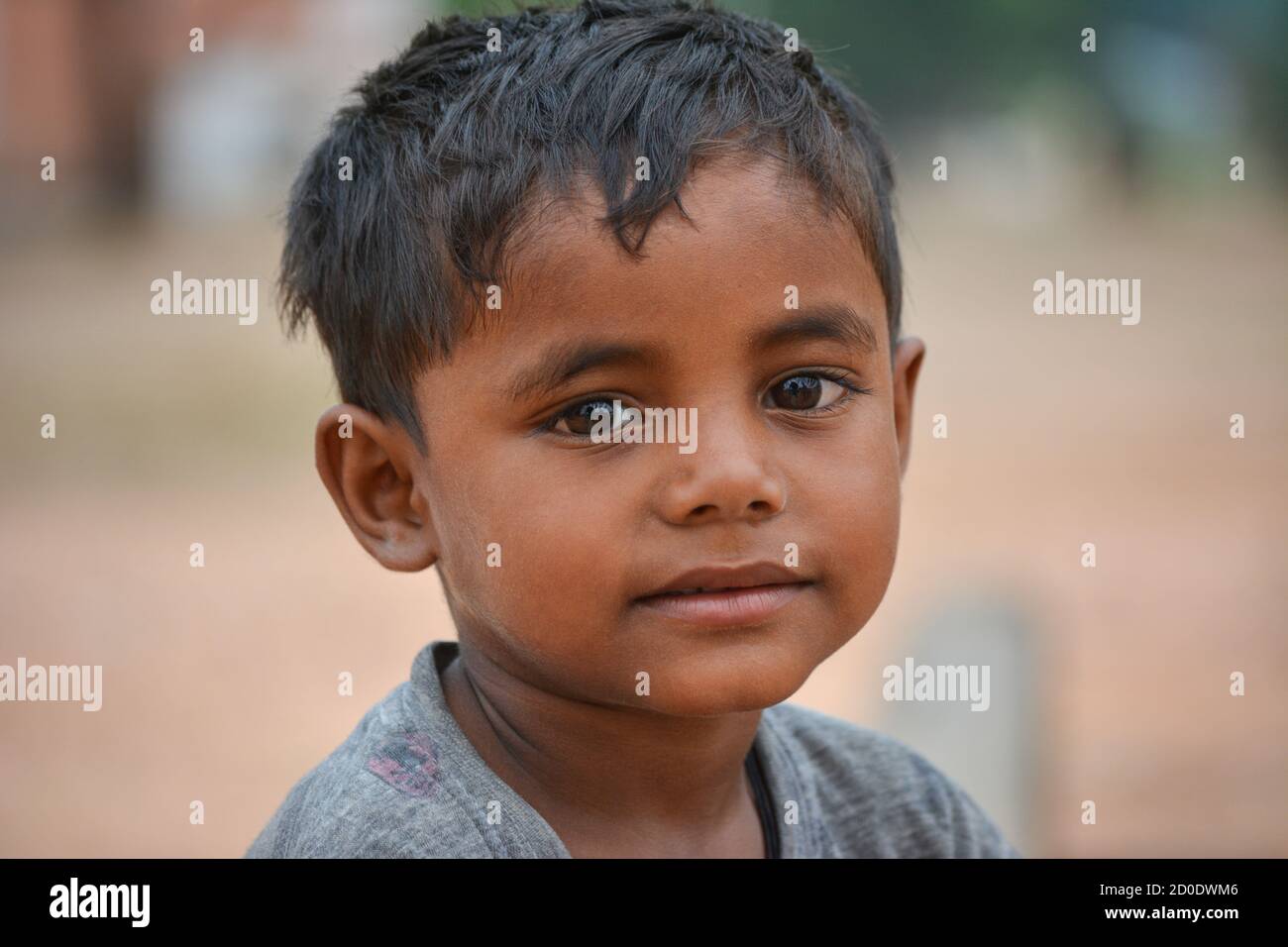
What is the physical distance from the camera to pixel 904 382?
214 centimetres

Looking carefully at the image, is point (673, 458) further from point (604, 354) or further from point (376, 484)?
point (376, 484)

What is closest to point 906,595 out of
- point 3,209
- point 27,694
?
point 27,694

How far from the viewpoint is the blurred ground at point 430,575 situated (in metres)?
5.40

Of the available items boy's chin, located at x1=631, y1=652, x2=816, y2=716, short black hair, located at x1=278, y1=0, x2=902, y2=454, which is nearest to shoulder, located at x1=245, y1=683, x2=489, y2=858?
boy's chin, located at x1=631, y1=652, x2=816, y2=716

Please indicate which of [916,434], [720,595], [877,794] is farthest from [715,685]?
[916,434]

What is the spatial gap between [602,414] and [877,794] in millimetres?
864

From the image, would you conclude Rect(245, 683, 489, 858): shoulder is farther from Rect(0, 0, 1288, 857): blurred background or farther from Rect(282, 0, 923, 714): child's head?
Rect(0, 0, 1288, 857): blurred background

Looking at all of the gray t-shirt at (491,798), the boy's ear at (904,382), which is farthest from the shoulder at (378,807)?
the boy's ear at (904,382)

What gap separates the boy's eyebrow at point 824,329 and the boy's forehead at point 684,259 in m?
0.02

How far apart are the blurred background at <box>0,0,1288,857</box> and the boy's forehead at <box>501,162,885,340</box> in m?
0.61

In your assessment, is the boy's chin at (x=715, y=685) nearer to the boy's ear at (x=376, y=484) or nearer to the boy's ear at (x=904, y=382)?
the boy's ear at (x=376, y=484)

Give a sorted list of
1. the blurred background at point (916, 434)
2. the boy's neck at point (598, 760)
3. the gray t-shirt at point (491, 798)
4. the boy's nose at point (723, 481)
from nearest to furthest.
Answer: the boy's nose at point (723, 481) < the gray t-shirt at point (491, 798) < the boy's neck at point (598, 760) < the blurred background at point (916, 434)

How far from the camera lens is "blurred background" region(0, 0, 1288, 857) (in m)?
5.36

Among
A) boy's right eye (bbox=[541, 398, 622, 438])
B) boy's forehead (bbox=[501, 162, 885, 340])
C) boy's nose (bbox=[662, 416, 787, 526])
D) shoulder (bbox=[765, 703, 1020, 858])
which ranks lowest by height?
shoulder (bbox=[765, 703, 1020, 858])
